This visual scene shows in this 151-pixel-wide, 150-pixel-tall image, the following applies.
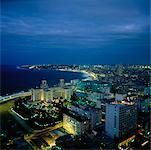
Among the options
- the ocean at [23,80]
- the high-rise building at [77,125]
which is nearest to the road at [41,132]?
the high-rise building at [77,125]

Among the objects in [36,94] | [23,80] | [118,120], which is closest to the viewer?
[118,120]

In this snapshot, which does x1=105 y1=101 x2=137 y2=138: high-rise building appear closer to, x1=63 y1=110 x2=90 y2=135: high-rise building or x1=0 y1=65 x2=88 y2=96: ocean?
x1=63 y1=110 x2=90 y2=135: high-rise building

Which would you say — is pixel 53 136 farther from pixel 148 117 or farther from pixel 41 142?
pixel 148 117

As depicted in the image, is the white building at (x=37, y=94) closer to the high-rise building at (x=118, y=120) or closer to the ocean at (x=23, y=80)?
the ocean at (x=23, y=80)

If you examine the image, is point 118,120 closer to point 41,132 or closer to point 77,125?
point 77,125

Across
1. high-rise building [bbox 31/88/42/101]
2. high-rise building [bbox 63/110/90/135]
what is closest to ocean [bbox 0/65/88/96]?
high-rise building [bbox 31/88/42/101]

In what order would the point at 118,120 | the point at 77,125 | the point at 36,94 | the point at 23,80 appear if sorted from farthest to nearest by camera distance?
1. the point at 23,80
2. the point at 36,94
3. the point at 77,125
4. the point at 118,120

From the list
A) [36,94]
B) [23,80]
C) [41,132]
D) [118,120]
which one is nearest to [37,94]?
[36,94]

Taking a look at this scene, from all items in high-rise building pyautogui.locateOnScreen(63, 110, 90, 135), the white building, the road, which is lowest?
the road

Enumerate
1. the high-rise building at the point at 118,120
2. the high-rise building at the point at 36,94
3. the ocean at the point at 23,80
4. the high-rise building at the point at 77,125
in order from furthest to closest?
the ocean at the point at 23,80 < the high-rise building at the point at 36,94 < the high-rise building at the point at 77,125 < the high-rise building at the point at 118,120
